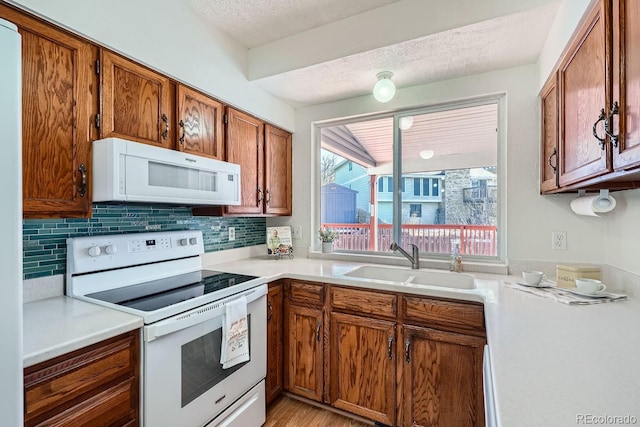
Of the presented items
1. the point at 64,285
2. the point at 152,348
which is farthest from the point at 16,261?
the point at 64,285

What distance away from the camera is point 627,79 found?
0.90 metres

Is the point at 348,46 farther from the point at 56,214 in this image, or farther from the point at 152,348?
the point at 152,348

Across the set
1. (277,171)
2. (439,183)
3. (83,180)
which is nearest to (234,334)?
(83,180)

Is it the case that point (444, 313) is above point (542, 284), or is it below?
below

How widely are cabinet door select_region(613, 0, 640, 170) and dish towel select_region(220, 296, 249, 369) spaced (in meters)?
1.65

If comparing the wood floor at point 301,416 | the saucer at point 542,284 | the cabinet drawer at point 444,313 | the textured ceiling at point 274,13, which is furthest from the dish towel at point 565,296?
the textured ceiling at point 274,13

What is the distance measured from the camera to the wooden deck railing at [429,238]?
2.21 meters

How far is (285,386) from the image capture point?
2.12m

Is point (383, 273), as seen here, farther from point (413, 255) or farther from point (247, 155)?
point (247, 155)

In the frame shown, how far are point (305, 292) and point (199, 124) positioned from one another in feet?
4.25

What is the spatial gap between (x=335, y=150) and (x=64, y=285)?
2184 mm

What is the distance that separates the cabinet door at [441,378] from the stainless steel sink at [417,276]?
0.37 meters

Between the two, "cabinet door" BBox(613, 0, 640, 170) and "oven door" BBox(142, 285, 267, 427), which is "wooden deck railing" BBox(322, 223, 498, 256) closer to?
"oven door" BBox(142, 285, 267, 427)

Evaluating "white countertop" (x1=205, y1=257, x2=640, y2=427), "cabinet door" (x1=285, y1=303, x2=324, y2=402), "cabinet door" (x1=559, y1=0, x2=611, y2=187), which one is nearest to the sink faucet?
"white countertop" (x1=205, y1=257, x2=640, y2=427)
